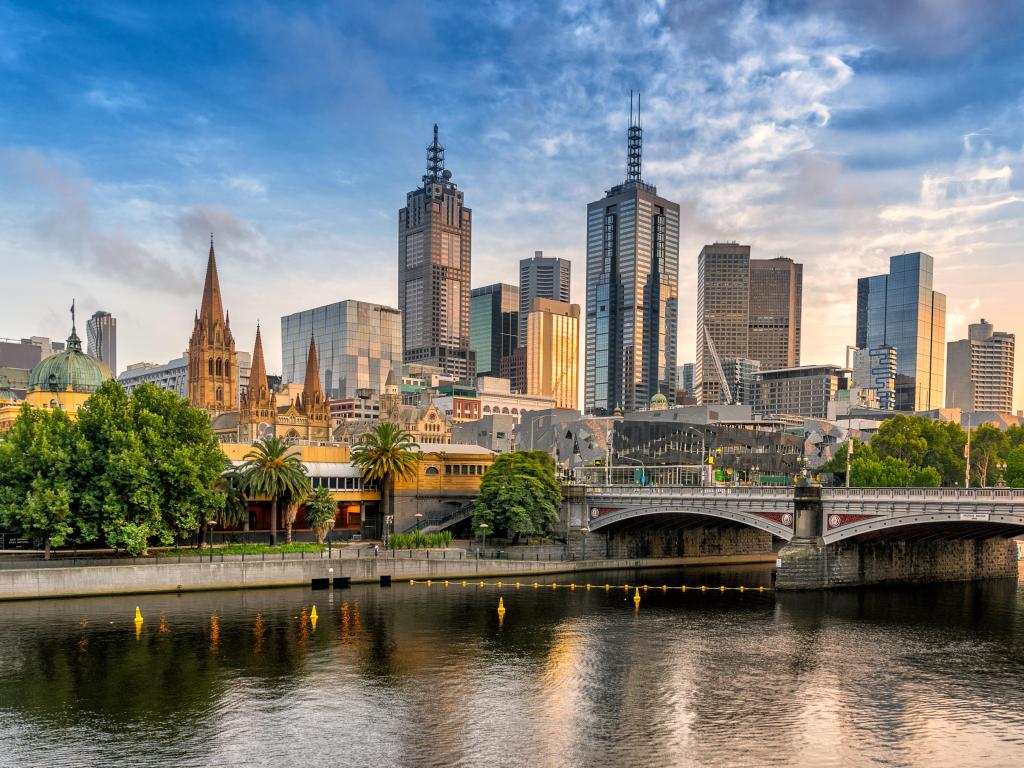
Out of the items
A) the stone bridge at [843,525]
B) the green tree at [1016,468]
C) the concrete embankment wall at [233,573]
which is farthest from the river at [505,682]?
the green tree at [1016,468]

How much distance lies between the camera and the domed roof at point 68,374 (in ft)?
501

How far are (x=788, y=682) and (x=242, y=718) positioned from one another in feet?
103

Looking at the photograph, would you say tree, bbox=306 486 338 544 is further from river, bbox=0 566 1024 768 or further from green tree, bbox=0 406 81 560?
green tree, bbox=0 406 81 560

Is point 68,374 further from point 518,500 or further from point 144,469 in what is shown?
point 518,500

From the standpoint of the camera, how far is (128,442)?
8519 centimetres

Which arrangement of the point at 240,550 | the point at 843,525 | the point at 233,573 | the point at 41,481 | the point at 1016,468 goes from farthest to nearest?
the point at 1016,468, the point at 240,550, the point at 843,525, the point at 233,573, the point at 41,481

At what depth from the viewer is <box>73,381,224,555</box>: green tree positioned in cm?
8375

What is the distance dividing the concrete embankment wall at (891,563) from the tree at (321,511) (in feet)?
155

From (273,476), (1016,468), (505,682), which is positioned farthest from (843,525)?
(1016,468)

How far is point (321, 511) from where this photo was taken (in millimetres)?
104625

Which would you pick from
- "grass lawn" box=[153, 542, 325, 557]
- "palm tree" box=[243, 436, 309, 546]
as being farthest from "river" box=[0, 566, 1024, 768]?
"palm tree" box=[243, 436, 309, 546]

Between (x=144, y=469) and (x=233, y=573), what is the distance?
39.9 feet

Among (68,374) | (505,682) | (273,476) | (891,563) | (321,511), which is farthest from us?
(68,374)

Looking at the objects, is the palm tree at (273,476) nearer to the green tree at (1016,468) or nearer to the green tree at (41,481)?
the green tree at (41,481)
